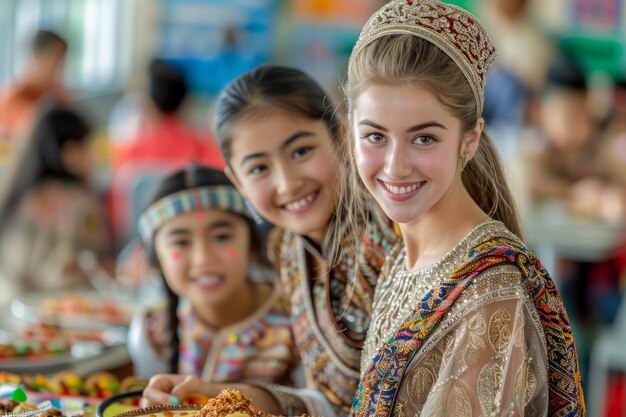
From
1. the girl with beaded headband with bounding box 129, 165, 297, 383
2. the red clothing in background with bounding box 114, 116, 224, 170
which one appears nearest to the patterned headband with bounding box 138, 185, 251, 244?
the girl with beaded headband with bounding box 129, 165, 297, 383

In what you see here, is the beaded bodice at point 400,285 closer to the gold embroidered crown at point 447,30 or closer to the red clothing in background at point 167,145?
the gold embroidered crown at point 447,30

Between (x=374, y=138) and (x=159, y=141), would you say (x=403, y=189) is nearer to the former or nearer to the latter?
(x=374, y=138)

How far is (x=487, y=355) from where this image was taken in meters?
1.23

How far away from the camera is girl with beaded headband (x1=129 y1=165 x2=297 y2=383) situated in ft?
6.56

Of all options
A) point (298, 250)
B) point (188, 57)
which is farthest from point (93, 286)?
point (188, 57)

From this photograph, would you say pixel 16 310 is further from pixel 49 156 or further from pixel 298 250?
pixel 298 250

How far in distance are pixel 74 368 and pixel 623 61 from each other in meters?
5.49

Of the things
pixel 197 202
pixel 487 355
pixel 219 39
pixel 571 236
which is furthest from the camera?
pixel 219 39

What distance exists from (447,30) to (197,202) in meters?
0.89

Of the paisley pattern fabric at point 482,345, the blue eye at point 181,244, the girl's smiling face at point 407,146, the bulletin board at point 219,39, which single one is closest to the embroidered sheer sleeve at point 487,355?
the paisley pattern fabric at point 482,345

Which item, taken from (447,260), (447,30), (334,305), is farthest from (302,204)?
(447,30)

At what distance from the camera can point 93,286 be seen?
3.47 meters

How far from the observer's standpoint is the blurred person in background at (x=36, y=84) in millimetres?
5203

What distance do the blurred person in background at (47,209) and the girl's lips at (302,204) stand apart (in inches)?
79.6
